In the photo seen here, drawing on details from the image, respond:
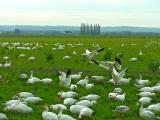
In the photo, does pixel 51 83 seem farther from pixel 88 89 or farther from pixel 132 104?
pixel 132 104

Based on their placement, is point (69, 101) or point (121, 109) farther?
point (69, 101)

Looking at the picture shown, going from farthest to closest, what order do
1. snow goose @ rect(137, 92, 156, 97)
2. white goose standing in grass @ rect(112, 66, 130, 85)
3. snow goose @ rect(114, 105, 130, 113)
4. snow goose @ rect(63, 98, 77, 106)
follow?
white goose standing in grass @ rect(112, 66, 130, 85)
snow goose @ rect(137, 92, 156, 97)
snow goose @ rect(63, 98, 77, 106)
snow goose @ rect(114, 105, 130, 113)

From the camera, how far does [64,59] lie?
1382 inches

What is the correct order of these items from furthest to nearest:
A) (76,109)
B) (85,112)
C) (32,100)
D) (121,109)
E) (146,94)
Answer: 1. (146,94)
2. (32,100)
3. (121,109)
4. (76,109)
5. (85,112)

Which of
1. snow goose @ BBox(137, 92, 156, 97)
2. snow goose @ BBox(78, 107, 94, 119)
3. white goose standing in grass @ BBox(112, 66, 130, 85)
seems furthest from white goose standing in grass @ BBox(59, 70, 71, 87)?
snow goose @ BBox(78, 107, 94, 119)

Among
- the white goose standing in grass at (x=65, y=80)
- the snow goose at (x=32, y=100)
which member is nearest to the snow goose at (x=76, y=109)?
the snow goose at (x=32, y=100)

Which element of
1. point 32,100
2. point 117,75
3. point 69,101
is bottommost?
point 32,100

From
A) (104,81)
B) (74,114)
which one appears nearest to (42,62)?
(104,81)

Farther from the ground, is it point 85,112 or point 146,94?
point 85,112

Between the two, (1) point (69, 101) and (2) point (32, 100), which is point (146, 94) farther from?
(2) point (32, 100)

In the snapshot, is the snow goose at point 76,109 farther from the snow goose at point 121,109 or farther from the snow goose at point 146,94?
the snow goose at point 146,94

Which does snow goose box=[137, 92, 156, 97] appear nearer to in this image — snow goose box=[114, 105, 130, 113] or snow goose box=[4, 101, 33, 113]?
snow goose box=[114, 105, 130, 113]

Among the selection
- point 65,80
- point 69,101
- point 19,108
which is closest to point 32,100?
point 69,101

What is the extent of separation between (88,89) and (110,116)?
5011mm
